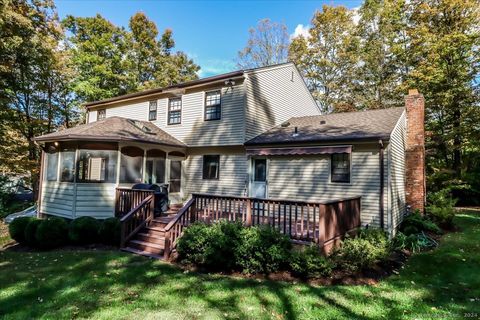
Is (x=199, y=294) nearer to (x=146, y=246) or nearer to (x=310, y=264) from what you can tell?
(x=310, y=264)

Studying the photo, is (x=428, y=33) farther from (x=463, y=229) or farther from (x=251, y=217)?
(x=251, y=217)

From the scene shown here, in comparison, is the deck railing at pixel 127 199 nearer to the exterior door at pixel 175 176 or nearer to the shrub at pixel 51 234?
the shrub at pixel 51 234

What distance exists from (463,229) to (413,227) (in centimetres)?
→ 307

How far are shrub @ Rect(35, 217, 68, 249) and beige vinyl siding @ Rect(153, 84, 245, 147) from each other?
19.5 feet

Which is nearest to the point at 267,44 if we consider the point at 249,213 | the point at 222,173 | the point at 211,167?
the point at 211,167

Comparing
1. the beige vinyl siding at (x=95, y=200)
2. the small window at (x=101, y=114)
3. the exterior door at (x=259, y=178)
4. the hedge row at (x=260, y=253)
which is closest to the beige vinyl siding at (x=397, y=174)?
the hedge row at (x=260, y=253)

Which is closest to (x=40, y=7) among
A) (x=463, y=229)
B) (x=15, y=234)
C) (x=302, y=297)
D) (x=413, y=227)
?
(x=15, y=234)

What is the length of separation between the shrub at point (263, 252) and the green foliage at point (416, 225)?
609 cm

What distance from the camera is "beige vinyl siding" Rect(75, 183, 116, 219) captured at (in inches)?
391

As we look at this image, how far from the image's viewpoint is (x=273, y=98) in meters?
12.9

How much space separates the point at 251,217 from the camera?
273 inches

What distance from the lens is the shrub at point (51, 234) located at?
7988 mm

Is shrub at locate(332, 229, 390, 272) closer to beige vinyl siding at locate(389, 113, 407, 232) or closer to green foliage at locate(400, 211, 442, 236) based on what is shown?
beige vinyl siding at locate(389, 113, 407, 232)

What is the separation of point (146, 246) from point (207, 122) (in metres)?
6.25
